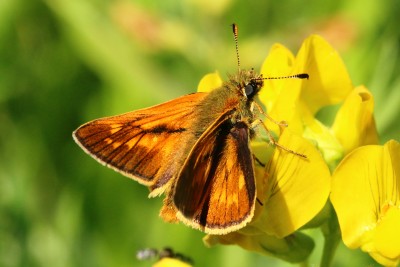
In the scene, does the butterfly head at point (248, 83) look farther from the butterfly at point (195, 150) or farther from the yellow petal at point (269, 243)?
the yellow petal at point (269, 243)

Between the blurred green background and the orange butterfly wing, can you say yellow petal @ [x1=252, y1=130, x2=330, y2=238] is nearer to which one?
the orange butterfly wing

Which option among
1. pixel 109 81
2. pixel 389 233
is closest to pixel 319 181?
pixel 389 233

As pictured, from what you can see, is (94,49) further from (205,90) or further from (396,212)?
(396,212)

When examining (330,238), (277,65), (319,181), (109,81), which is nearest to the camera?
(319,181)

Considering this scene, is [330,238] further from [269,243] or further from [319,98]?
[319,98]

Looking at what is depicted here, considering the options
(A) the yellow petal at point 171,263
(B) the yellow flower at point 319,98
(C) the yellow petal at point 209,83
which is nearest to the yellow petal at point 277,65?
(B) the yellow flower at point 319,98

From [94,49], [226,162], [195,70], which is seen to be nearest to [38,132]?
[94,49]

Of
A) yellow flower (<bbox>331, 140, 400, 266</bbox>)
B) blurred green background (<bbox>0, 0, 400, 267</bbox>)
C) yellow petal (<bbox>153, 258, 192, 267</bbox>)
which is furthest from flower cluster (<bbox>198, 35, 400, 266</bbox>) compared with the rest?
blurred green background (<bbox>0, 0, 400, 267</bbox>)
